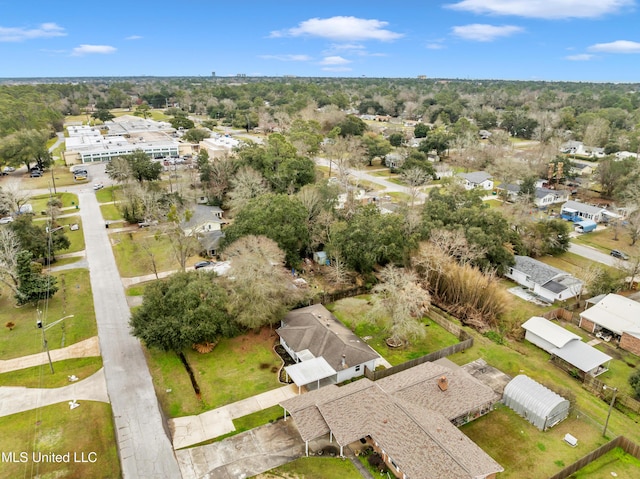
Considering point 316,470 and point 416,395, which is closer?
point 316,470

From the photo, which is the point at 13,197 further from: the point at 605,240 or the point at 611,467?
the point at 605,240

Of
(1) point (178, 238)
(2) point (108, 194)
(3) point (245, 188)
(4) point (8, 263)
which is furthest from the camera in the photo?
(2) point (108, 194)

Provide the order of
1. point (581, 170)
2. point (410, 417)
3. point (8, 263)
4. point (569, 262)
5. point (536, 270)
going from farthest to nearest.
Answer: point (581, 170), point (569, 262), point (536, 270), point (8, 263), point (410, 417)

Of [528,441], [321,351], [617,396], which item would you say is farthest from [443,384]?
[617,396]

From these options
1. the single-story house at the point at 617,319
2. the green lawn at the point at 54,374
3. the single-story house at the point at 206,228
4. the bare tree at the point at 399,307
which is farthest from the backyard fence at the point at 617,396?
the single-story house at the point at 206,228

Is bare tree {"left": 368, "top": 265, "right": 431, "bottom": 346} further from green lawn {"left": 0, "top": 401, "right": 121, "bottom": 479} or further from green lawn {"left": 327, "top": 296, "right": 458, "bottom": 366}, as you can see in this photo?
green lawn {"left": 0, "top": 401, "right": 121, "bottom": 479}

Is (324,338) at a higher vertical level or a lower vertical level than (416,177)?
lower
